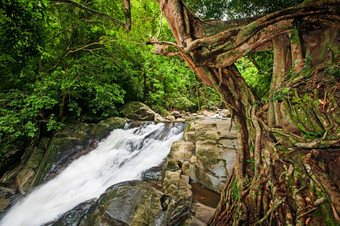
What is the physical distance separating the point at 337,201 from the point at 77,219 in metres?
4.92

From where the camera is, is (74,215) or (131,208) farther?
(74,215)

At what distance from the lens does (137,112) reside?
31.6 ft

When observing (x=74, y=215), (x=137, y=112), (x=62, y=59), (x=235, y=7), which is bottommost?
(x=74, y=215)

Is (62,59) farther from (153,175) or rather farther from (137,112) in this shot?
(153,175)

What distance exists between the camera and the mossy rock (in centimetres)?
771

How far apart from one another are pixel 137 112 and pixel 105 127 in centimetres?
233

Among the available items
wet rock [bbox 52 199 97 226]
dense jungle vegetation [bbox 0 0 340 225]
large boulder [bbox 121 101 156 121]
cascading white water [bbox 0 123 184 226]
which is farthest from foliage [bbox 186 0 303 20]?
large boulder [bbox 121 101 156 121]

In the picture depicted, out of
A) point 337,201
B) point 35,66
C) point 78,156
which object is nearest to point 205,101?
point 78,156

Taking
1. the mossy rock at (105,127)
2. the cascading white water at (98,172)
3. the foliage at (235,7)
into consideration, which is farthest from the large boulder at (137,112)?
the foliage at (235,7)

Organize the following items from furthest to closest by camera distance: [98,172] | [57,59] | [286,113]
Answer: [57,59], [98,172], [286,113]

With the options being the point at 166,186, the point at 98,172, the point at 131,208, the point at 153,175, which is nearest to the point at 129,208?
the point at 131,208

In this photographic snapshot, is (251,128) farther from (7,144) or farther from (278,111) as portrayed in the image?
(7,144)

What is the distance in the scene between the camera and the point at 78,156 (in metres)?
6.56

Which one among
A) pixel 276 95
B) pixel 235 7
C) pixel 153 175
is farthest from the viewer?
pixel 153 175
